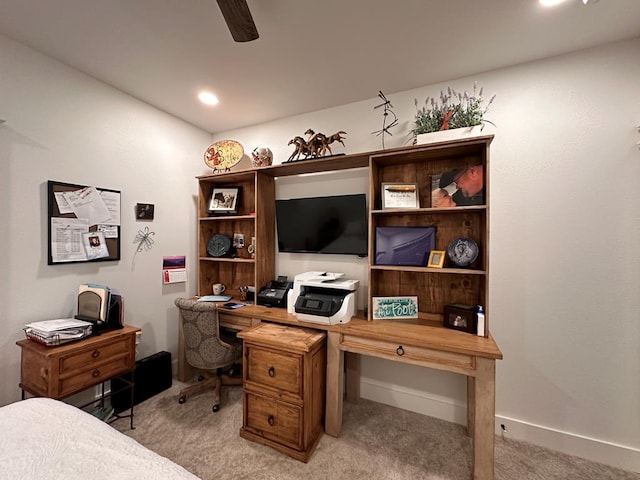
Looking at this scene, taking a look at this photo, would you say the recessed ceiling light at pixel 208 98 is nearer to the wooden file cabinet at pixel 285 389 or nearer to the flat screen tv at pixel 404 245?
the flat screen tv at pixel 404 245

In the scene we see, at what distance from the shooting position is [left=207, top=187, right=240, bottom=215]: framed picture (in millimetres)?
2781

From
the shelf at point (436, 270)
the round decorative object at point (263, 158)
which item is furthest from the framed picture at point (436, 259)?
the round decorative object at point (263, 158)

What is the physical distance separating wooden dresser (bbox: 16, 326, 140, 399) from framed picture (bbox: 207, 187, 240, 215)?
137 centimetres

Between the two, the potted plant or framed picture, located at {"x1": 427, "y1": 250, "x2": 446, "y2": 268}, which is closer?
the potted plant

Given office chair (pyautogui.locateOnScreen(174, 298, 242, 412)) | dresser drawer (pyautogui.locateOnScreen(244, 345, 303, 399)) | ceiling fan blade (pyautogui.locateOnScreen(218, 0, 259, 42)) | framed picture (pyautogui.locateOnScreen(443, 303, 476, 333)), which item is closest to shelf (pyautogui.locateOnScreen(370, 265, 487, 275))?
framed picture (pyautogui.locateOnScreen(443, 303, 476, 333))

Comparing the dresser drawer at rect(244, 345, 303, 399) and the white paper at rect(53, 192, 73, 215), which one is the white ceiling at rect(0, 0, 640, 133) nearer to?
→ the white paper at rect(53, 192, 73, 215)

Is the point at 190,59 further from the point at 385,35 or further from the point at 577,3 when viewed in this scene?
the point at 577,3

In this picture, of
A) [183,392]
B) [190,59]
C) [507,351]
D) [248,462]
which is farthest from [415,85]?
[183,392]

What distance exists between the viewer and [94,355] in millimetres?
1748

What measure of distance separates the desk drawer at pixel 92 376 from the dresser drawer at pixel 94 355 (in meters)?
0.03

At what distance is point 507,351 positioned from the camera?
190 cm

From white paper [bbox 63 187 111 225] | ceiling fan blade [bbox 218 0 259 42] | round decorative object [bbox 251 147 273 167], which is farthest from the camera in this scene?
round decorative object [bbox 251 147 273 167]

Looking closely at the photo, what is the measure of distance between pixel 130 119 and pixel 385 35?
2.26 meters

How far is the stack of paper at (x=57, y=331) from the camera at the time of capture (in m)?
1.60
